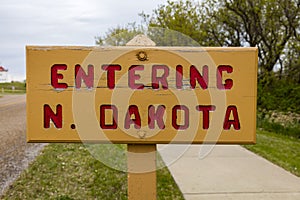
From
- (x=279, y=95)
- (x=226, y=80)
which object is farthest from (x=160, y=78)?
(x=279, y=95)

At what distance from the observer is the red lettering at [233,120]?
1745 mm

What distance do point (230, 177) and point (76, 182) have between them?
5.53 ft

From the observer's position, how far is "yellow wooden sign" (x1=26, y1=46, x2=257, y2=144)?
1.71m

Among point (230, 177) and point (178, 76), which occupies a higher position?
point (178, 76)

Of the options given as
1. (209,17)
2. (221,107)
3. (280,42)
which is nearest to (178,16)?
(209,17)

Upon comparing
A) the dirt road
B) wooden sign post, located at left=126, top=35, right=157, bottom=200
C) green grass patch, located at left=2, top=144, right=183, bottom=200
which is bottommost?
the dirt road

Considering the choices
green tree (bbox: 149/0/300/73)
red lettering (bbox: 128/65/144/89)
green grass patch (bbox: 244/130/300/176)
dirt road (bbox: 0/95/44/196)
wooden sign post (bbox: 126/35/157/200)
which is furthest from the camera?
green tree (bbox: 149/0/300/73)

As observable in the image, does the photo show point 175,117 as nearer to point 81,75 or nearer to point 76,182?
point 81,75

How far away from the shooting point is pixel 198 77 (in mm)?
1728

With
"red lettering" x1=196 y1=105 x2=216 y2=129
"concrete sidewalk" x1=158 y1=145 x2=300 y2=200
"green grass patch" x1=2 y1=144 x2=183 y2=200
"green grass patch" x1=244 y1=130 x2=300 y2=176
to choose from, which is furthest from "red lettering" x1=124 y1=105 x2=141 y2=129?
"green grass patch" x1=244 y1=130 x2=300 y2=176

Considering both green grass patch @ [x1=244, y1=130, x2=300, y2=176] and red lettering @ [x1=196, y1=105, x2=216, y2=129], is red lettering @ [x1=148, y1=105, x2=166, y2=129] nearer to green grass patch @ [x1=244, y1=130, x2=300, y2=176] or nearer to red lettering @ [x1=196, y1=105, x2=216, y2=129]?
red lettering @ [x1=196, y1=105, x2=216, y2=129]

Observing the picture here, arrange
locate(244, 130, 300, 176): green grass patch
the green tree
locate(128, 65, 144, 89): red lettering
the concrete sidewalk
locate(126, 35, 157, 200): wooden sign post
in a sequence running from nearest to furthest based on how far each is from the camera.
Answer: locate(128, 65, 144, 89): red lettering < locate(126, 35, 157, 200): wooden sign post < the concrete sidewalk < locate(244, 130, 300, 176): green grass patch < the green tree

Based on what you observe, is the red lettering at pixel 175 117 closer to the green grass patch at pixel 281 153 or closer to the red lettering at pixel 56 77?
the red lettering at pixel 56 77

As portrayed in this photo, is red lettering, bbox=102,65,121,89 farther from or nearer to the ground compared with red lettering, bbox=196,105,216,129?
farther from the ground
